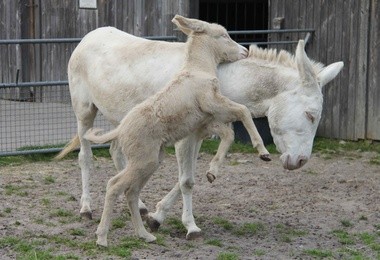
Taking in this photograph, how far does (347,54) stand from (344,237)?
4.60m

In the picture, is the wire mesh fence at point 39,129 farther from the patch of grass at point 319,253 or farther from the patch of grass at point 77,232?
the patch of grass at point 319,253

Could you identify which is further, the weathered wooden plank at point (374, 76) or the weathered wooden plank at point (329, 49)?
the weathered wooden plank at point (329, 49)

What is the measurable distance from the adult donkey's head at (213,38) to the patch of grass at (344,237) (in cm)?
156

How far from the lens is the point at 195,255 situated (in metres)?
6.50

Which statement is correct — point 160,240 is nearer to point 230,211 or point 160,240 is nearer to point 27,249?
point 27,249

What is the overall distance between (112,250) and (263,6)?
948cm

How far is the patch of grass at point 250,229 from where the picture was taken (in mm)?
7234

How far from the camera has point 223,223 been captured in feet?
24.6

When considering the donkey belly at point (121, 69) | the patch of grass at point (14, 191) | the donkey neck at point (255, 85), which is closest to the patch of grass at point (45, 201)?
the patch of grass at point (14, 191)

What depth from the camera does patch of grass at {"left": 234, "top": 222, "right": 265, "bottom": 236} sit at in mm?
7234

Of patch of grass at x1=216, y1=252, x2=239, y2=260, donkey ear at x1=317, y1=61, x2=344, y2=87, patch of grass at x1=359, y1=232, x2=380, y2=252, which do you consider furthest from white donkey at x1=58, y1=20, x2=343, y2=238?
patch of grass at x1=359, y1=232, x2=380, y2=252

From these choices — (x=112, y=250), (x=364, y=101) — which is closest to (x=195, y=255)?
(x=112, y=250)

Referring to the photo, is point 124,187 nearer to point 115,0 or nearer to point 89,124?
point 89,124

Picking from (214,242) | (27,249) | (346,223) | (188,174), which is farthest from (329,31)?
(27,249)
